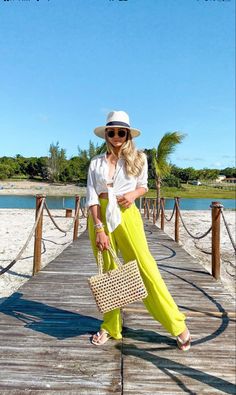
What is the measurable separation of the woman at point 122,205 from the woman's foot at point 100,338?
0.47 meters

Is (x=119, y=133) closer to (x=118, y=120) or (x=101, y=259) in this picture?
(x=118, y=120)

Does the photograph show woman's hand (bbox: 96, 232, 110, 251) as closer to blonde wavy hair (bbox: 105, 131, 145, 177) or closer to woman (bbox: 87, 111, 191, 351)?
woman (bbox: 87, 111, 191, 351)

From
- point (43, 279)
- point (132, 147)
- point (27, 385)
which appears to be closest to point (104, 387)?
point (27, 385)

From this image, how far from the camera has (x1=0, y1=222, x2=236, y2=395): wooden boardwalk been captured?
2.26m

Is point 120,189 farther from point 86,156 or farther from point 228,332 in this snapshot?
point 86,156

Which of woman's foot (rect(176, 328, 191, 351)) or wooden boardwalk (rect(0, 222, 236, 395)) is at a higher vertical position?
woman's foot (rect(176, 328, 191, 351))

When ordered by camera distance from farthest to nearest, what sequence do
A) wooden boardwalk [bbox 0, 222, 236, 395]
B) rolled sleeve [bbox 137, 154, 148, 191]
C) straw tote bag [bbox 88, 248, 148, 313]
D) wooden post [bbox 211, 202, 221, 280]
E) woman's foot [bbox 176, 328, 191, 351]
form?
wooden post [bbox 211, 202, 221, 280] → woman's foot [bbox 176, 328, 191, 351] → rolled sleeve [bbox 137, 154, 148, 191] → straw tote bag [bbox 88, 248, 148, 313] → wooden boardwalk [bbox 0, 222, 236, 395]

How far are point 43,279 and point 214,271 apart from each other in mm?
2447

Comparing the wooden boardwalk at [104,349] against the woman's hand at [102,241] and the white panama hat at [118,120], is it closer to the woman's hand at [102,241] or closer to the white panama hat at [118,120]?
the woman's hand at [102,241]

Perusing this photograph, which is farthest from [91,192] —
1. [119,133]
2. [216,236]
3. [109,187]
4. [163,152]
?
[163,152]

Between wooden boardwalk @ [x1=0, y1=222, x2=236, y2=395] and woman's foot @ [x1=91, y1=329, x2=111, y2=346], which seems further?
woman's foot @ [x1=91, y1=329, x2=111, y2=346]

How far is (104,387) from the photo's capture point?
7.25 feet

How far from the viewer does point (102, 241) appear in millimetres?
2447

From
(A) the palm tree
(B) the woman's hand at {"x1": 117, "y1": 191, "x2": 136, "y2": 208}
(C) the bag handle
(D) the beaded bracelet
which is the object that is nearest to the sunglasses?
(B) the woman's hand at {"x1": 117, "y1": 191, "x2": 136, "y2": 208}
